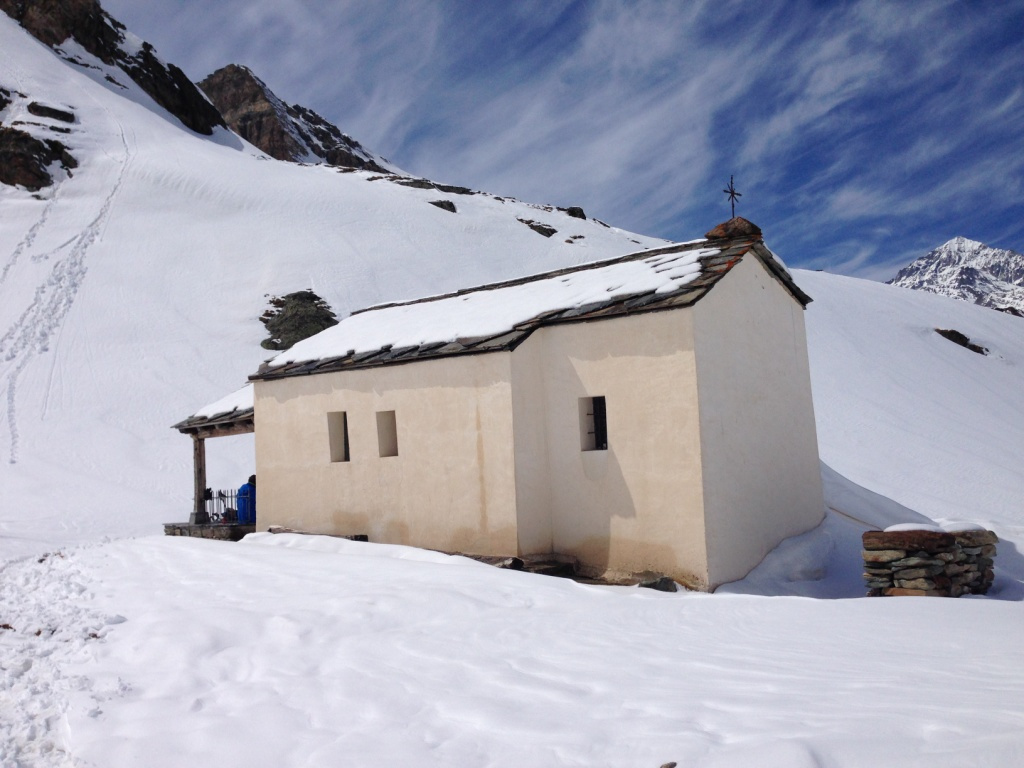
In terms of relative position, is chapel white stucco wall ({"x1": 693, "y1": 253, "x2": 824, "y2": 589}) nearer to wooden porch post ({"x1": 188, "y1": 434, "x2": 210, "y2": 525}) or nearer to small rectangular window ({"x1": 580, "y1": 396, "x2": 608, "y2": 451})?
small rectangular window ({"x1": 580, "y1": 396, "x2": 608, "y2": 451})

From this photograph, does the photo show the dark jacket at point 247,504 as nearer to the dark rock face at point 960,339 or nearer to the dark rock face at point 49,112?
the dark rock face at point 960,339

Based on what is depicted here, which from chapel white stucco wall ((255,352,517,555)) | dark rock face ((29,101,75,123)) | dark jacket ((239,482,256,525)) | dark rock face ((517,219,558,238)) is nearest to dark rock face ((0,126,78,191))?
dark rock face ((29,101,75,123))

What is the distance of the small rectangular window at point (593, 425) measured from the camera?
1088 centimetres

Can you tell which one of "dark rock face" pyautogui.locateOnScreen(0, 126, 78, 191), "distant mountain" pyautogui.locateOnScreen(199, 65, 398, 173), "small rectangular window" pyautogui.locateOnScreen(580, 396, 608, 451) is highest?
"distant mountain" pyautogui.locateOnScreen(199, 65, 398, 173)

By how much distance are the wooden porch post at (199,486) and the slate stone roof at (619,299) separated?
380cm

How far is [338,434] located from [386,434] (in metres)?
1.33

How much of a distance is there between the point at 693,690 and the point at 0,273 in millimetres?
38343

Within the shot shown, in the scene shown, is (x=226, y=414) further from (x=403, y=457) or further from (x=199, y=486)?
(x=403, y=457)

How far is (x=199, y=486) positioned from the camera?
17.3 metres

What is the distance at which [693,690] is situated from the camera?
16.0ft

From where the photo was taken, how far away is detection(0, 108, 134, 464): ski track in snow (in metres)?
26.3

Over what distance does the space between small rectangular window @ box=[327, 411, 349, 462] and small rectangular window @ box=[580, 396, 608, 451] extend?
4587 mm

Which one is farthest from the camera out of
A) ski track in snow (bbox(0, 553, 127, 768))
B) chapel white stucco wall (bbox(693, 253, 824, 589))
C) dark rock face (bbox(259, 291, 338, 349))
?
dark rock face (bbox(259, 291, 338, 349))

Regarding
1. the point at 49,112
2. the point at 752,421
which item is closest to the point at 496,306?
the point at 752,421
